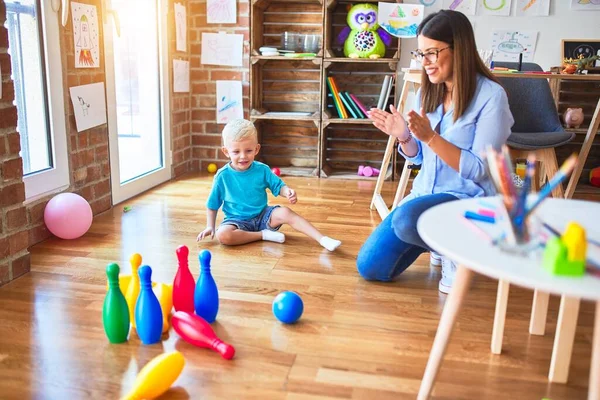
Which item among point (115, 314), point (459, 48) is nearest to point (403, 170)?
point (459, 48)

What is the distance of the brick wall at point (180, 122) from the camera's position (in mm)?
3736

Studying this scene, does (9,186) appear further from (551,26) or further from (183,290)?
(551,26)

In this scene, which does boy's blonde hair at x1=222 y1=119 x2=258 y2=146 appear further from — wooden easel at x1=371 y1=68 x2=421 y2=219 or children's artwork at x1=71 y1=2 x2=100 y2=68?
children's artwork at x1=71 y1=2 x2=100 y2=68

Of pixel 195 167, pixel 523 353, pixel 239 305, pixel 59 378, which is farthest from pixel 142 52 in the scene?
pixel 523 353

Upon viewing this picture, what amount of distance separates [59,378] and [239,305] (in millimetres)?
598

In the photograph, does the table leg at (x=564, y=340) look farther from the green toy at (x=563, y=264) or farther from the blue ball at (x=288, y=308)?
the blue ball at (x=288, y=308)

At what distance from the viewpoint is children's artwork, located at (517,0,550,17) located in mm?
3783

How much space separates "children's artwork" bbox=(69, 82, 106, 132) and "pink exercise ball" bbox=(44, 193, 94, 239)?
403 millimetres

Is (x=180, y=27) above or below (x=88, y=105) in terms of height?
above

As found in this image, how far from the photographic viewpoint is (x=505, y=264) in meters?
0.89

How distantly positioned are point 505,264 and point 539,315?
906 millimetres

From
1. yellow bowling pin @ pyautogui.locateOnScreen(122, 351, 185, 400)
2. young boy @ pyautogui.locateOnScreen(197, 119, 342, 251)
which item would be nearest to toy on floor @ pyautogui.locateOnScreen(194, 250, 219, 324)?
yellow bowling pin @ pyautogui.locateOnScreen(122, 351, 185, 400)

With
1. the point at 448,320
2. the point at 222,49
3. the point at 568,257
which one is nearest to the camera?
the point at 568,257

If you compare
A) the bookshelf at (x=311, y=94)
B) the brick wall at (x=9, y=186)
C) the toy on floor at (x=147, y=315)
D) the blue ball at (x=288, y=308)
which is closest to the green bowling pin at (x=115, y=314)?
the toy on floor at (x=147, y=315)
